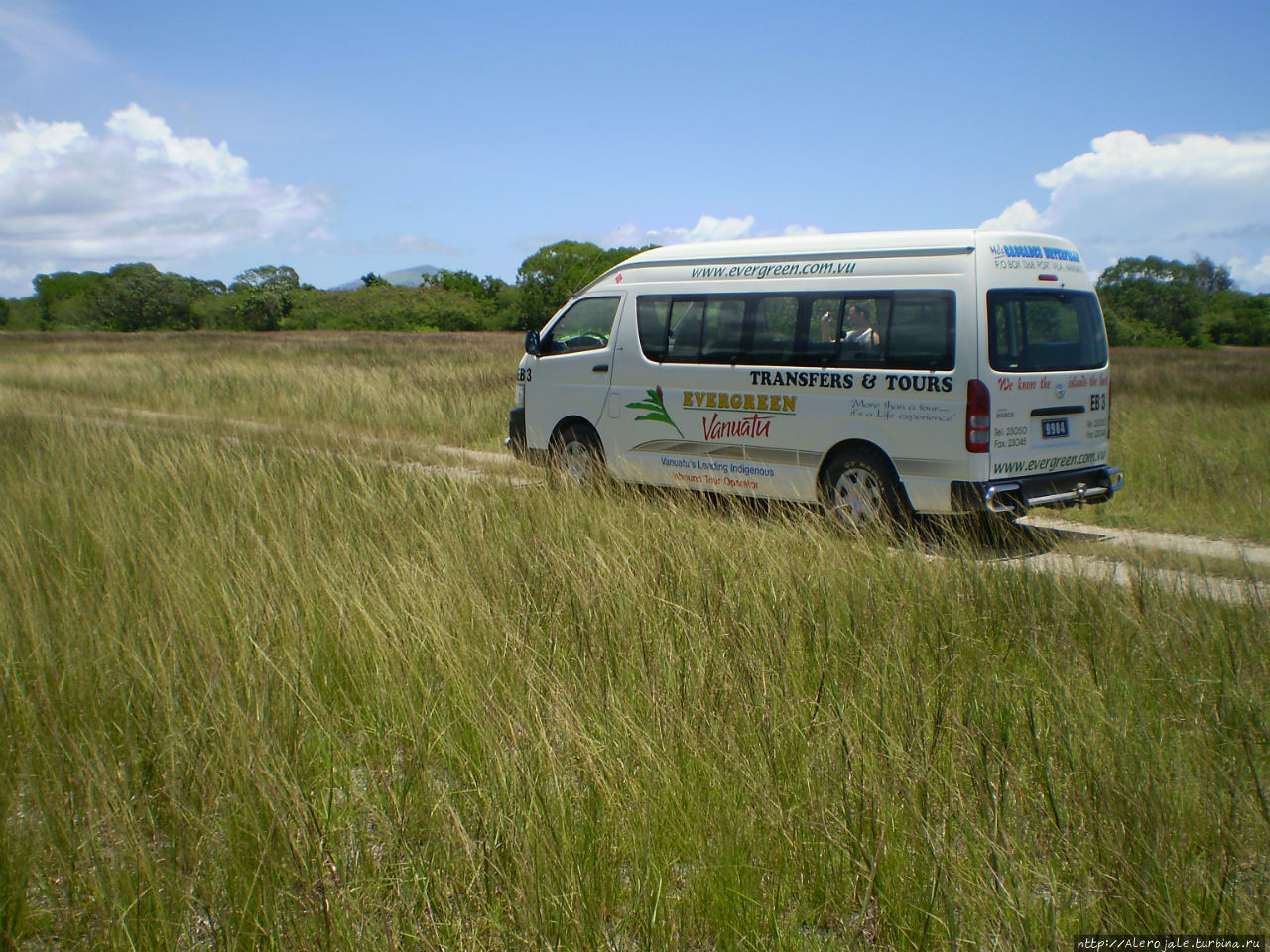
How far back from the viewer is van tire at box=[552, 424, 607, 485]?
9.83 metres

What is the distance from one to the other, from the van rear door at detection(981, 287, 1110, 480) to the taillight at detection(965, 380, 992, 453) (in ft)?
0.18

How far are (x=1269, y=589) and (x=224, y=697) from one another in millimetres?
5231

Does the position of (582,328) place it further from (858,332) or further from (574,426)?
(858,332)

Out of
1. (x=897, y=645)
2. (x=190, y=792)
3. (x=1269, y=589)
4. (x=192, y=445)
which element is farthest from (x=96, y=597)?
(x=1269, y=589)

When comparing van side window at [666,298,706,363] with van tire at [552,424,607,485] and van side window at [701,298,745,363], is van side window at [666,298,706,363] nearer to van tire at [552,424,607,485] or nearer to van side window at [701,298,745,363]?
van side window at [701,298,745,363]

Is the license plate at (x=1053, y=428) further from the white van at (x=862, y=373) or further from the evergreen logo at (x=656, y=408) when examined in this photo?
the evergreen logo at (x=656, y=408)

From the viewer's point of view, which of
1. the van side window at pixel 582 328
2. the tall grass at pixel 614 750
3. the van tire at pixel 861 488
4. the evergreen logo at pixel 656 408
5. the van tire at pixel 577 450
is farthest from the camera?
the van side window at pixel 582 328

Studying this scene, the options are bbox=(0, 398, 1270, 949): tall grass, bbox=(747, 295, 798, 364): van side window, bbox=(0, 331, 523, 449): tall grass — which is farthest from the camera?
bbox=(0, 331, 523, 449): tall grass

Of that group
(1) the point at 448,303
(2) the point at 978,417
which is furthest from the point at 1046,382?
(1) the point at 448,303

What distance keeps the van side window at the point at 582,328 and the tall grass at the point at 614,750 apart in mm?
4803

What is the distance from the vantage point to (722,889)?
2.60 m

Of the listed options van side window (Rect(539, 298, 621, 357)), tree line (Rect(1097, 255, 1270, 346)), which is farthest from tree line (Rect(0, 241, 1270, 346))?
van side window (Rect(539, 298, 621, 357))

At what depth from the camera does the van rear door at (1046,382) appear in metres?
7.31

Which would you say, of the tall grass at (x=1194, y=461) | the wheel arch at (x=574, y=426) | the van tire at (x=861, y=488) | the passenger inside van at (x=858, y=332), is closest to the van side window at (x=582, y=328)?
the wheel arch at (x=574, y=426)
